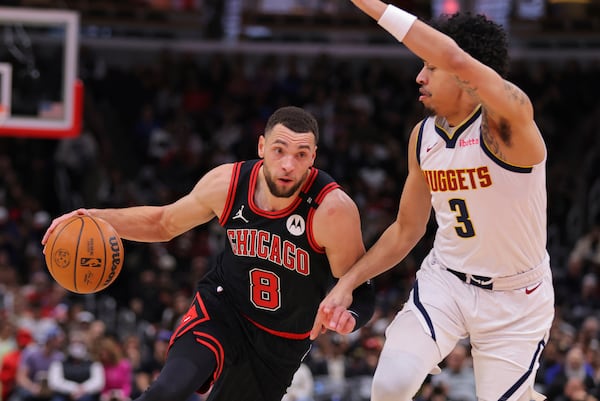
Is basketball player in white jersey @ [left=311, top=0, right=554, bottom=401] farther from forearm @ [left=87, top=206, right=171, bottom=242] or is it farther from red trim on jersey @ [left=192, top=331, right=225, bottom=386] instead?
forearm @ [left=87, top=206, right=171, bottom=242]

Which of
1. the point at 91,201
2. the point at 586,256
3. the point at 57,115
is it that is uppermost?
the point at 57,115

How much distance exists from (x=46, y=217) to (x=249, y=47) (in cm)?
661

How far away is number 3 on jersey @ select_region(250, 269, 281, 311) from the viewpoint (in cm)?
585

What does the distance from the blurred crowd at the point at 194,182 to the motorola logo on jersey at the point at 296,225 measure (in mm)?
5386

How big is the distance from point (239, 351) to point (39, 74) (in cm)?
872

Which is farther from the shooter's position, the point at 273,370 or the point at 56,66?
the point at 56,66

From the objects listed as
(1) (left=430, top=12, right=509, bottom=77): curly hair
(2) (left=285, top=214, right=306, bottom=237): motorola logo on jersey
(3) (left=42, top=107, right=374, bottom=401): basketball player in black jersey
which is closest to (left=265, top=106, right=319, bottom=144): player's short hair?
(3) (left=42, top=107, right=374, bottom=401): basketball player in black jersey

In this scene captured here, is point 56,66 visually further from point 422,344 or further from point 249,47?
point 422,344

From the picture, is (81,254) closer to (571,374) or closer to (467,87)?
(467,87)

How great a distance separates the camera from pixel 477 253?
16.6 feet

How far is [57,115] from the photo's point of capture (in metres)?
13.3

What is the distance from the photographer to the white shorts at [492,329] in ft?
16.3

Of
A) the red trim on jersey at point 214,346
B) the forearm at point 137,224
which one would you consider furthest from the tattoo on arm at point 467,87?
the forearm at point 137,224

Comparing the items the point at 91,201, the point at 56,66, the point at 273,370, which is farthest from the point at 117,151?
the point at 273,370
